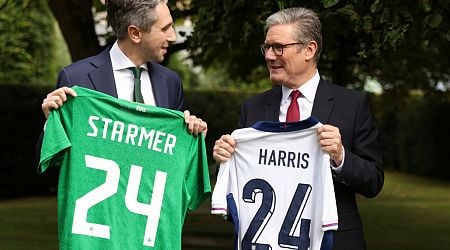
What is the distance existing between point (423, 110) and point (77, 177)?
16.8 meters

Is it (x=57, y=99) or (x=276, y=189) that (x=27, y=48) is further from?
(x=276, y=189)

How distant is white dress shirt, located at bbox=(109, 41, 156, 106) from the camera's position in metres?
4.23

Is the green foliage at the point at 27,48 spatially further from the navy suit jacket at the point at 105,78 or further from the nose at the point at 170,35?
the nose at the point at 170,35

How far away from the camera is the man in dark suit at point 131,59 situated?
13.5ft

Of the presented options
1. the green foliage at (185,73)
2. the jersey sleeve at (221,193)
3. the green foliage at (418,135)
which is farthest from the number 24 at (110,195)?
the green foliage at (185,73)

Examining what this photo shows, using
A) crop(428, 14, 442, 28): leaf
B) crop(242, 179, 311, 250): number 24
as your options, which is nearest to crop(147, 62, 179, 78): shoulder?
crop(242, 179, 311, 250): number 24

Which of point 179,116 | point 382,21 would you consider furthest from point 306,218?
point 382,21

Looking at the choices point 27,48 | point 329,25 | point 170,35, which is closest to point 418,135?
point 27,48

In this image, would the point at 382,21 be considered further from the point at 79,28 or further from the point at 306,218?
the point at 79,28

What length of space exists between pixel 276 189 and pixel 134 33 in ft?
3.37

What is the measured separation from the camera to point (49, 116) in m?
3.98

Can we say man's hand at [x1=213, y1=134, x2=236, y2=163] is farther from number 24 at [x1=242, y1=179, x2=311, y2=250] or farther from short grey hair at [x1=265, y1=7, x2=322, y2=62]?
short grey hair at [x1=265, y1=7, x2=322, y2=62]

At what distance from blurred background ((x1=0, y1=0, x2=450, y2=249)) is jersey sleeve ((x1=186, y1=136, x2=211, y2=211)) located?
1328 mm

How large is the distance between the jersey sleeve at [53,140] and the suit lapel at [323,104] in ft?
3.95
